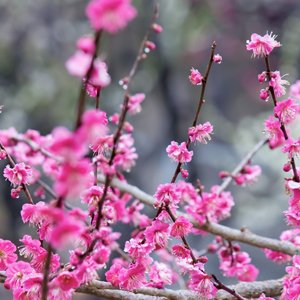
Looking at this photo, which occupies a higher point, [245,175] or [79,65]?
[245,175]

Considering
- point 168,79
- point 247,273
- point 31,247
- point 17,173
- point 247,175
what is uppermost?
point 168,79

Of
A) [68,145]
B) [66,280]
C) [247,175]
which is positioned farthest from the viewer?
[247,175]

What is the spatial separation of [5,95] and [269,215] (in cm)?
181

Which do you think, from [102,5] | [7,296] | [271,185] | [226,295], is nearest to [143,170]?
[271,185]

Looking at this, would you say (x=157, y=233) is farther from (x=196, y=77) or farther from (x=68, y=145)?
(x=68, y=145)

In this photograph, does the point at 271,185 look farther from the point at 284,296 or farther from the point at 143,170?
the point at 284,296

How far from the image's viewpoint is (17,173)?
85cm

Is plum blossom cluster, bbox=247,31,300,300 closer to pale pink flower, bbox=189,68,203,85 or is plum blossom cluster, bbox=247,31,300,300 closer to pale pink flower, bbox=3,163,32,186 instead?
pale pink flower, bbox=189,68,203,85

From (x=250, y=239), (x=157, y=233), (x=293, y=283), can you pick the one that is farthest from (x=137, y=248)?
(x=250, y=239)

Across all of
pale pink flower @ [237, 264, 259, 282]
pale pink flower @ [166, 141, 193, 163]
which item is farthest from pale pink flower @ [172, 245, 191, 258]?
pale pink flower @ [237, 264, 259, 282]

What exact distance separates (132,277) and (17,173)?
0.83 ft

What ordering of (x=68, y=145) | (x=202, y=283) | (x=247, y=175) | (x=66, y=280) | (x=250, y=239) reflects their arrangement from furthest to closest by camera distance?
1. (x=247, y=175)
2. (x=250, y=239)
3. (x=202, y=283)
4. (x=66, y=280)
5. (x=68, y=145)

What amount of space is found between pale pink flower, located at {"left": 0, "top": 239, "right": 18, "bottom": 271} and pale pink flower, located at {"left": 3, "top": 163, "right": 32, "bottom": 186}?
10 centimetres

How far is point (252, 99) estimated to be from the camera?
354cm
